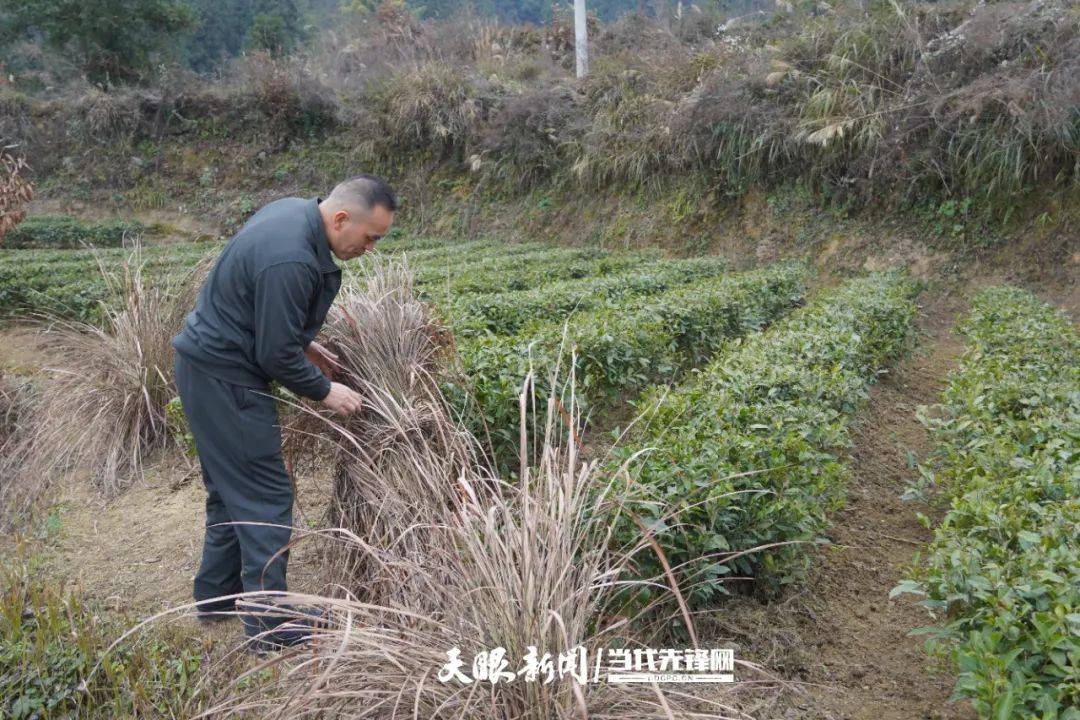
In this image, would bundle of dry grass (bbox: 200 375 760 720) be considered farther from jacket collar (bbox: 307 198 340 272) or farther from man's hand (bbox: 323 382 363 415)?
jacket collar (bbox: 307 198 340 272)

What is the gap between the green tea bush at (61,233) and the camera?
17.0m

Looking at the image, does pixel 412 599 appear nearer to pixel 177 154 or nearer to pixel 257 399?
pixel 257 399

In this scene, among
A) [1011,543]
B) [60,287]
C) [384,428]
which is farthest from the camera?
[60,287]

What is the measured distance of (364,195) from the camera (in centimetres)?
308

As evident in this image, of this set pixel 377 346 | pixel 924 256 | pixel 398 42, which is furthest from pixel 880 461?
pixel 398 42

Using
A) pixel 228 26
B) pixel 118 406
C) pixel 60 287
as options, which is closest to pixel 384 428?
pixel 118 406

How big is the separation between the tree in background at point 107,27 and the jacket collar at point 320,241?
25.5 m

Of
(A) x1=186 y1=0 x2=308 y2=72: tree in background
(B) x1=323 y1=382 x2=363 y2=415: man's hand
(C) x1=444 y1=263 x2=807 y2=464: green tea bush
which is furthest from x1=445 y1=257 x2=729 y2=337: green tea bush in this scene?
(A) x1=186 y1=0 x2=308 y2=72: tree in background

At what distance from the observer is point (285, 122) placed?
22.1 meters

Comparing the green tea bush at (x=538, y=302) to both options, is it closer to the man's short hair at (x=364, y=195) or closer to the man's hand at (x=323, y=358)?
the man's hand at (x=323, y=358)

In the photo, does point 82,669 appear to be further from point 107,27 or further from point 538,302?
point 107,27

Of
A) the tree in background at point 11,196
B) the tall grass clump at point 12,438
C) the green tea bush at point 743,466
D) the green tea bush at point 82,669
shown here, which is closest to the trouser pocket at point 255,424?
the green tea bush at point 82,669

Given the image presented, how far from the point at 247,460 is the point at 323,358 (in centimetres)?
61

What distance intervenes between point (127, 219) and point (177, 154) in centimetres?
275
